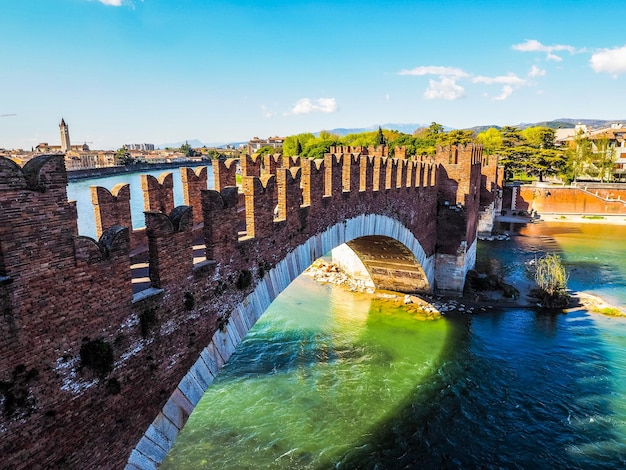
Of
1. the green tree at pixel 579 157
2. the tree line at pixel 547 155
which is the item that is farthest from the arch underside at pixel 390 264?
the green tree at pixel 579 157

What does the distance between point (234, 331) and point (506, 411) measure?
936cm

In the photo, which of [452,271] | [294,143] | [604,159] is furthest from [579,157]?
[452,271]

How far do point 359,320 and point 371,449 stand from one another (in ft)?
26.1

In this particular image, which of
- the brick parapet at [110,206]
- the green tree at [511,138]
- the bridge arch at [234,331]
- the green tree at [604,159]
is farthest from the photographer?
the green tree at [511,138]

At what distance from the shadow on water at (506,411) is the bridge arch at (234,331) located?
4946 mm

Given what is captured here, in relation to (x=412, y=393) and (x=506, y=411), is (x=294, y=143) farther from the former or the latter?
(x=506, y=411)

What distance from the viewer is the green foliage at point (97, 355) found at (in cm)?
501

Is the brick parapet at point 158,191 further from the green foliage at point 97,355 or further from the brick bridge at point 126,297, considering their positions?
the green foliage at point 97,355

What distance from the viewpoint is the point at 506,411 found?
42.1ft

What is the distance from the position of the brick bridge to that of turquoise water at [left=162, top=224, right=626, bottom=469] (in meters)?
4.91

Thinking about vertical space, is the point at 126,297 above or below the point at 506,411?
above

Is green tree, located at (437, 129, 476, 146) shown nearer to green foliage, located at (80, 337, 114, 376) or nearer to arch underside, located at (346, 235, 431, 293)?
arch underside, located at (346, 235, 431, 293)

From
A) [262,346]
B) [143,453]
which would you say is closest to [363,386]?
[262,346]

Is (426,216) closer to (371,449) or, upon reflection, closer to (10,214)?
(371,449)
